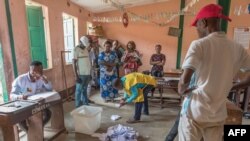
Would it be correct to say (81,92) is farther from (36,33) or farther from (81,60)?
(36,33)

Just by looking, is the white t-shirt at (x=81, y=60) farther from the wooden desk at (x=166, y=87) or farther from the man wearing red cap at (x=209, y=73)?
the man wearing red cap at (x=209, y=73)

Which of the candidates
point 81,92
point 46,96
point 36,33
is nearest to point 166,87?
point 81,92

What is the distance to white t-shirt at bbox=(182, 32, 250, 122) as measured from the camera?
41.8 inches

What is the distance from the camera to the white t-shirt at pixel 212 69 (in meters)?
1.06

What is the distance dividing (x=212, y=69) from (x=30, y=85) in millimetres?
2312

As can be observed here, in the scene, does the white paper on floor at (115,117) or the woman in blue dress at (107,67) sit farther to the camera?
the woman in blue dress at (107,67)

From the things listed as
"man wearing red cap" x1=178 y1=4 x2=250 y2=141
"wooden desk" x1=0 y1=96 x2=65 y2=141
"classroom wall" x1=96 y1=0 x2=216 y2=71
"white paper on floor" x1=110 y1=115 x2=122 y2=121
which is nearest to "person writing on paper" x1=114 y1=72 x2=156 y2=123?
"white paper on floor" x1=110 y1=115 x2=122 y2=121

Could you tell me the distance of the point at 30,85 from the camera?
257 centimetres

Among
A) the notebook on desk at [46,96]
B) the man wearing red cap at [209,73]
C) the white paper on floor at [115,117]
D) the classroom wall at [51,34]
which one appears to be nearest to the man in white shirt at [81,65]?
the classroom wall at [51,34]

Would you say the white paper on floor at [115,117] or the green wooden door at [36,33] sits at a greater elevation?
the green wooden door at [36,33]

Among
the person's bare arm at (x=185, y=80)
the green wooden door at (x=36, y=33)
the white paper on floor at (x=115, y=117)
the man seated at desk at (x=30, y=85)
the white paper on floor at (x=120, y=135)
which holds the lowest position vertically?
the white paper on floor at (x=115, y=117)

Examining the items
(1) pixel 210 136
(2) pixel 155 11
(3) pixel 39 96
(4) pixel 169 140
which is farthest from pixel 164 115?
(2) pixel 155 11

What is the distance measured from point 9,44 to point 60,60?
1.56 m

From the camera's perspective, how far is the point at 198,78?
1115mm
